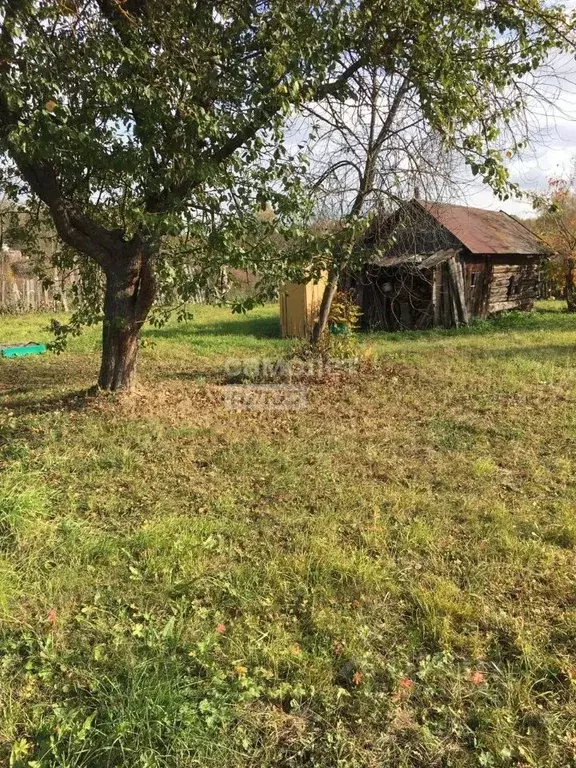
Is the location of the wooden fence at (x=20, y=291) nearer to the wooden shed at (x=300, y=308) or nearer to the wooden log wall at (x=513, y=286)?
the wooden shed at (x=300, y=308)

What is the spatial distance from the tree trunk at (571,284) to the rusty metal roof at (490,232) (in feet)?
3.79

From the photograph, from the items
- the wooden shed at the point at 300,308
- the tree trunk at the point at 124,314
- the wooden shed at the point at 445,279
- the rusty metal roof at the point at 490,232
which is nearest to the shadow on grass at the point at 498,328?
the wooden shed at the point at 445,279

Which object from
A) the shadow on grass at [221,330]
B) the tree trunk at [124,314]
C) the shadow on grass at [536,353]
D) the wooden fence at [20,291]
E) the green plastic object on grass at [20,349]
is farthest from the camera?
the wooden fence at [20,291]

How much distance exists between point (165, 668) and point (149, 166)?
4.34m

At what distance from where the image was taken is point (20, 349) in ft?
35.5

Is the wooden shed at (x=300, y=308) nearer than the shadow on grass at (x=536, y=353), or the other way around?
the shadow on grass at (x=536, y=353)

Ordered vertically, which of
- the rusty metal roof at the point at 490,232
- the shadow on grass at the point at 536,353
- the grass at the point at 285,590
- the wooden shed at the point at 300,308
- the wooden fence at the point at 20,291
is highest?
the rusty metal roof at the point at 490,232

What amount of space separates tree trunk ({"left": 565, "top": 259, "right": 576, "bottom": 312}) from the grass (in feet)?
49.1

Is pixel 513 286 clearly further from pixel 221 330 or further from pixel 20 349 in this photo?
pixel 20 349

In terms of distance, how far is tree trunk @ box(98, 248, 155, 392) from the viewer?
6309mm

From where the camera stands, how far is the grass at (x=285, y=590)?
2.11 meters

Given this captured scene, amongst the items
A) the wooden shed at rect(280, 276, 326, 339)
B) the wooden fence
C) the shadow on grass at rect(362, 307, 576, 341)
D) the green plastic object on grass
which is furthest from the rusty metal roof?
the wooden fence

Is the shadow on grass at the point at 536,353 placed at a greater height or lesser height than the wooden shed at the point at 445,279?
lesser

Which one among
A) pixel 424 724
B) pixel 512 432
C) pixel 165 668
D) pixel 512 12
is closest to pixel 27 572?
Answer: pixel 165 668
